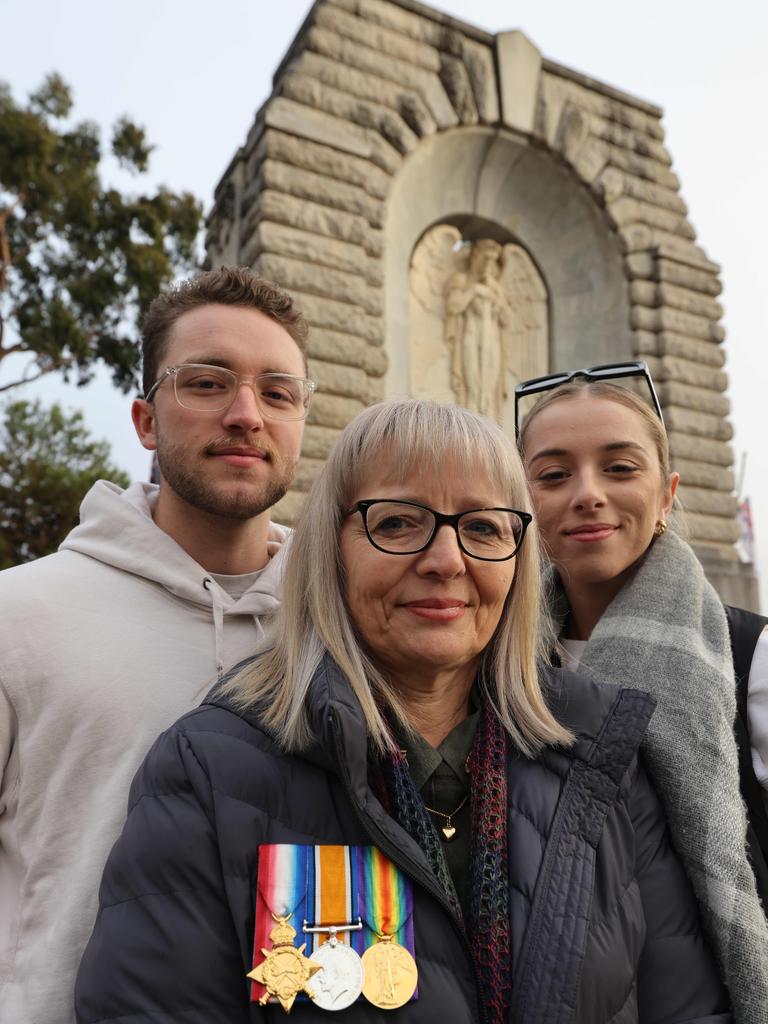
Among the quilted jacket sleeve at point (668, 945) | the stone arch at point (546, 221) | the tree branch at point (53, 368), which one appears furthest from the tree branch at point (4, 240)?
the quilted jacket sleeve at point (668, 945)

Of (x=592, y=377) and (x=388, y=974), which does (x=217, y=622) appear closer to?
(x=388, y=974)

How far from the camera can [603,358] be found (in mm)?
9453

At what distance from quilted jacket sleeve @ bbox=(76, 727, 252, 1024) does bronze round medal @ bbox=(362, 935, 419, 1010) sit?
0.54 ft

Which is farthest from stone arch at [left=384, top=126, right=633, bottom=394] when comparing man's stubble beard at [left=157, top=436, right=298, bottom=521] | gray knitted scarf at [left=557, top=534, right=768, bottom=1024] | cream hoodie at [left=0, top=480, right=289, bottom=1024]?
cream hoodie at [left=0, top=480, right=289, bottom=1024]

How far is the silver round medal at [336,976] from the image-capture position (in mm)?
1094

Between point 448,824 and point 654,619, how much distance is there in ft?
2.44

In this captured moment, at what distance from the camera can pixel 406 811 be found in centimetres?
126

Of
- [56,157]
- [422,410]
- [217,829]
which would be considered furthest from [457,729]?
[56,157]

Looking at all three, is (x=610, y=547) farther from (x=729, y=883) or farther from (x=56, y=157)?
(x=56, y=157)

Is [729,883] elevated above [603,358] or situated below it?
below

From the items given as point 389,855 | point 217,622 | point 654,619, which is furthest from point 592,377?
point 389,855

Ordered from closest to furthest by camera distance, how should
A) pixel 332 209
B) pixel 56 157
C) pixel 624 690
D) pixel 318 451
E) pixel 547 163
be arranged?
1. pixel 624 690
2. pixel 318 451
3. pixel 332 209
4. pixel 547 163
5. pixel 56 157

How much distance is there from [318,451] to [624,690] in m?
5.47

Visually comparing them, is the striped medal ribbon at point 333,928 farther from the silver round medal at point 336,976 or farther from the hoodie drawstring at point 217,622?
the hoodie drawstring at point 217,622
